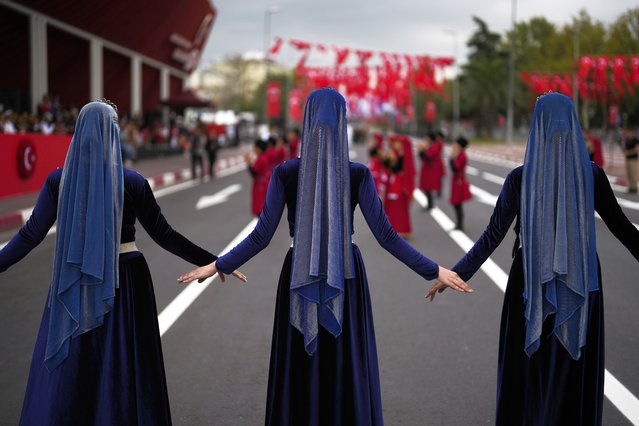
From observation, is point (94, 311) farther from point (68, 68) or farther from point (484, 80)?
point (484, 80)

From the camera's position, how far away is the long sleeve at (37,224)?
3.59 metres

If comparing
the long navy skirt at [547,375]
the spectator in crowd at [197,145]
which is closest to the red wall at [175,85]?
the spectator in crowd at [197,145]

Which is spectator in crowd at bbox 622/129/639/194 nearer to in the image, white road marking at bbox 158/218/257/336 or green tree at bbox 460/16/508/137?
white road marking at bbox 158/218/257/336

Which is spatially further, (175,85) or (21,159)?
(175,85)

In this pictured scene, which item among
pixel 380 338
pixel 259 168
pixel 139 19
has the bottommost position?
pixel 380 338

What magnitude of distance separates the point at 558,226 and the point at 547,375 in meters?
0.69

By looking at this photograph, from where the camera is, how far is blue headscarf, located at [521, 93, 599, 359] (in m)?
3.43

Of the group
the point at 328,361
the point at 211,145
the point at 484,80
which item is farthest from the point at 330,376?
the point at 484,80

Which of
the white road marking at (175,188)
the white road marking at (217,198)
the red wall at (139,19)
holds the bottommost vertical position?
the white road marking at (217,198)

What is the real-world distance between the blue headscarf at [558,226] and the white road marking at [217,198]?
13360mm

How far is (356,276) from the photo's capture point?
3.61 meters

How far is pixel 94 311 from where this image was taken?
348 cm

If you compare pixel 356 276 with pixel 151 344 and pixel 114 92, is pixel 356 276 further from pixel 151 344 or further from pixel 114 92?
pixel 114 92

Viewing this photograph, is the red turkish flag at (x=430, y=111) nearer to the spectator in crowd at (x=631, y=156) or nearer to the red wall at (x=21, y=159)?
the spectator in crowd at (x=631, y=156)
